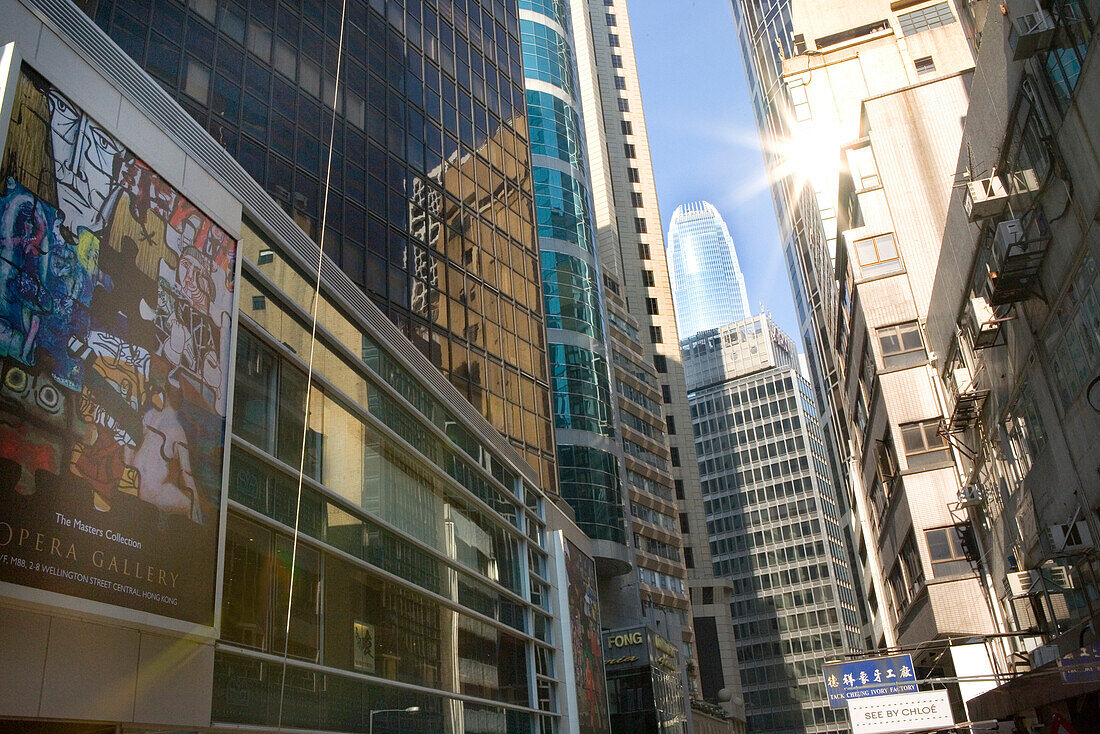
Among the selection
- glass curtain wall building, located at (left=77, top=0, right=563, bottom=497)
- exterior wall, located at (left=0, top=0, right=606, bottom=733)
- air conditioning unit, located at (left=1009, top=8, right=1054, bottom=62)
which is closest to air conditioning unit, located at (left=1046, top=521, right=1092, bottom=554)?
air conditioning unit, located at (left=1009, top=8, right=1054, bottom=62)

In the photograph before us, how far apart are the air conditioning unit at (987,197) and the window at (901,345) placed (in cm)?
1482

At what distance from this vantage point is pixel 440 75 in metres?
36.2

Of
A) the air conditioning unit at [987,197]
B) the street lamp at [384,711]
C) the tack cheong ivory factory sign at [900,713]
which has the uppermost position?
the air conditioning unit at [987,197]

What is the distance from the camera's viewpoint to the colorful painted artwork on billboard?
106 feet

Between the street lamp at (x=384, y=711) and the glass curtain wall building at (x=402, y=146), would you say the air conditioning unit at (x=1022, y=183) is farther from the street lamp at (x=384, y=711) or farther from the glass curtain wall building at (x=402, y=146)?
the glass curtain wall building at (x=402, y=146)

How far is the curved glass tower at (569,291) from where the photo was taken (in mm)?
51594

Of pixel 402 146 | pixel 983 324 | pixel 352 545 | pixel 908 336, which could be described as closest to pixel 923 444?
pixel 908 336

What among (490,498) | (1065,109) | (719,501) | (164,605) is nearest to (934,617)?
(490,498)

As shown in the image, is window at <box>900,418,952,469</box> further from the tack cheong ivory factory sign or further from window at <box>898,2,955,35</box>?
window at <box>898,2,955,35</box>

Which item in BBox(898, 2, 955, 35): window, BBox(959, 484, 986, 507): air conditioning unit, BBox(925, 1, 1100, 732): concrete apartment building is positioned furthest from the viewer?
BBox(898, 2, 955, 35): window

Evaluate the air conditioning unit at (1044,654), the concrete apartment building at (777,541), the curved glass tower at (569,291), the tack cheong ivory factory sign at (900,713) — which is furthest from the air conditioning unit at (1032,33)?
the concrete apartment building at (777,541)

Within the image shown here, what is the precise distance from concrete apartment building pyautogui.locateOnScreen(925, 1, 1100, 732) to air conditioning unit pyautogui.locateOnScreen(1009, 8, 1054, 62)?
0.08ft

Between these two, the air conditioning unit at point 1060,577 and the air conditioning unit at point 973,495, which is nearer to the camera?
the air conditioning unit at point 1060,577

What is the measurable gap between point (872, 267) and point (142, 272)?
1202 inches
